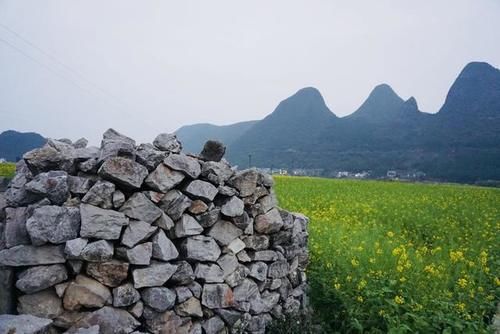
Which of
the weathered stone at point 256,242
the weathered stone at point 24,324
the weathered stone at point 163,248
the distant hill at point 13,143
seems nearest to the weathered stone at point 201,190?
the weathered stone at point 163,248

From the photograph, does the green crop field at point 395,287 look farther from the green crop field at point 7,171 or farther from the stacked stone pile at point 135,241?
the green crop field at point 7,171

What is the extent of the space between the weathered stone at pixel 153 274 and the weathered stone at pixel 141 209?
21.0 inches

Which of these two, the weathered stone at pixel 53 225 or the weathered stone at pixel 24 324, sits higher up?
the weathered stone at pixel 53 225

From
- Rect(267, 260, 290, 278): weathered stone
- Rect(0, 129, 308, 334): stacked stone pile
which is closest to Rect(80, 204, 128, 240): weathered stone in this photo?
Rect(0, 129, 308, 334): stacked stone pile

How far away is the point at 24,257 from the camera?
365 centimetres

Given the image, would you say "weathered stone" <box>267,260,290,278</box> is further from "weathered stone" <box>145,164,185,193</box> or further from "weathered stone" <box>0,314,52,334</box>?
"weathered stone" <box>0,314,52,334</box>

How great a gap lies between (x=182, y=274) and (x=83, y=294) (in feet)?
3.62

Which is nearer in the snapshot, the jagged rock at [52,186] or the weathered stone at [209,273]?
the jagged rock at [52,186]

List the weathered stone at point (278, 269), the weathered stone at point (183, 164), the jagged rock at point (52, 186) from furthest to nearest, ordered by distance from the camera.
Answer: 1. the weathered stone at point (278, 269)
2. the weathered stone at point (183, 164)
3. the jagged rock at point (52, 186)

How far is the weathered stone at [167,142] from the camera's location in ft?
15.7

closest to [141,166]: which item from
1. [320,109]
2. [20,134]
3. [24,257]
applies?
[24,257]

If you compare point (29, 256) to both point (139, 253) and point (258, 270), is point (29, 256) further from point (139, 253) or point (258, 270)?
point (258, 270)

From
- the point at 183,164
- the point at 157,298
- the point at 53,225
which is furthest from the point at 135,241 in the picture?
the point at 183,164

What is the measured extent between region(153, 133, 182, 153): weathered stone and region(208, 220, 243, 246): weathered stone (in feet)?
3.93
